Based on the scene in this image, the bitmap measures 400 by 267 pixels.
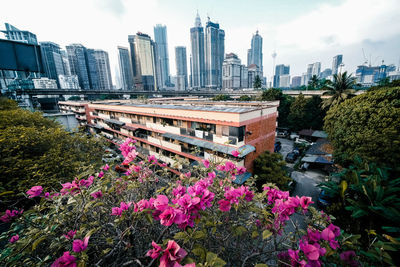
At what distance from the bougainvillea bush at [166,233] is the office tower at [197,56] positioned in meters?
161

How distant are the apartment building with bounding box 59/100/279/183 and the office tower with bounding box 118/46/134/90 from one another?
434 feet

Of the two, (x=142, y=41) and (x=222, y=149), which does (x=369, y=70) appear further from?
(x=222, y=149)

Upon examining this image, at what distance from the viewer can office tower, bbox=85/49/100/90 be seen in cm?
11760

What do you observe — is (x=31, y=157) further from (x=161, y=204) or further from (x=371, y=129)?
(x=371, y=129)

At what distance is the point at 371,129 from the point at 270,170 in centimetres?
702

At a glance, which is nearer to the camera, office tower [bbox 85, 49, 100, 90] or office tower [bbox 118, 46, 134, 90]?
office tower [bbox 85, 49, 100, 90]

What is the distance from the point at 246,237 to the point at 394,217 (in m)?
4.57

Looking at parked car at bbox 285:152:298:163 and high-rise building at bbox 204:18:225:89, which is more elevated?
high-rise building at bbox 204:18:225:89

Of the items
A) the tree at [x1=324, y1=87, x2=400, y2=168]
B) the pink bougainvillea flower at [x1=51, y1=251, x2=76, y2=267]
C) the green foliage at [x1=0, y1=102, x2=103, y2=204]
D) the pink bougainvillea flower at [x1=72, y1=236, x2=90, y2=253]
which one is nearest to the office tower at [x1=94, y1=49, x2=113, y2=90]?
the green foliage at [x1=0, y1=102, x2=103, y2=204]

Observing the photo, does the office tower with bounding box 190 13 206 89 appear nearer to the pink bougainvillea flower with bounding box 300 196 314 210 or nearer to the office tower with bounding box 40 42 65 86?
the office tower with bounding box 40 42 65 86

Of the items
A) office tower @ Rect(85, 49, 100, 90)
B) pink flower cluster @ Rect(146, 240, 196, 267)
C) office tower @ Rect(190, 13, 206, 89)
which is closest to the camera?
pink flower cluster @ Rect(146, 240, 196, 267)

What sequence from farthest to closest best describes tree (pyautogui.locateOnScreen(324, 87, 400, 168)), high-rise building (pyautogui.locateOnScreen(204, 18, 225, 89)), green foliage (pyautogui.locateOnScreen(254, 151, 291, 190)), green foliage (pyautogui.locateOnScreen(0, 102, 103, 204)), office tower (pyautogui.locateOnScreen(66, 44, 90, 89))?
high-rise building (pyautogui.locateOnScreen(204, 18, 225, 89))
office tower (pyautogui.locateOnScreen(66, 44, 90, 89))
green foliage (pyautogui.locateOnScreen(254, 151, 291, 190))
tree (pyautogui.locateOnScreen(324, 87, 400, 168))
green foliage (pyautogui.locateOnScreen(0, 102, 103, 204))

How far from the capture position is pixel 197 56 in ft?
517

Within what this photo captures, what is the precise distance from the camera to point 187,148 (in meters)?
13.9
